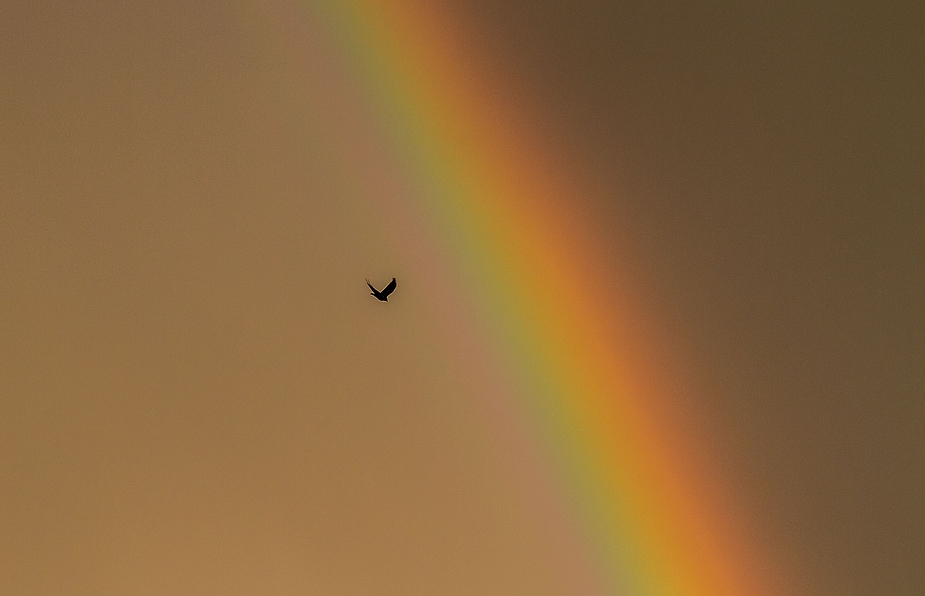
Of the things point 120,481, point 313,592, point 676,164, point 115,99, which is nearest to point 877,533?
point 676,164

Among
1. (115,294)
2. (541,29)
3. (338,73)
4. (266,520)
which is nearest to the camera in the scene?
(541,29)

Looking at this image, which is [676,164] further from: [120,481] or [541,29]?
[120,481]

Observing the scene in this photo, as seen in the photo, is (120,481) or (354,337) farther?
(120,481)

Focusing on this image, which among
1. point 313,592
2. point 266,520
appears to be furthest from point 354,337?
point 313,592

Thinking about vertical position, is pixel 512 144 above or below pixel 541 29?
below

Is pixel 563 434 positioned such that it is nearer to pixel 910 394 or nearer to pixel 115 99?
pixel 910 394

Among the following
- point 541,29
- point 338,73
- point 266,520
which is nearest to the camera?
point 541,29

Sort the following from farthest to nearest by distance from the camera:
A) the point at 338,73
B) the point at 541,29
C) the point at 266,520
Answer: the point at 266,520 → the point at 338,73 → the point at 541,29

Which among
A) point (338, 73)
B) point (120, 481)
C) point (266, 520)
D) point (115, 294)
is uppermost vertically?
point (338, 73)

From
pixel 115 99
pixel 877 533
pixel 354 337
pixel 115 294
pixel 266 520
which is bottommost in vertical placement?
pixel 266 520
